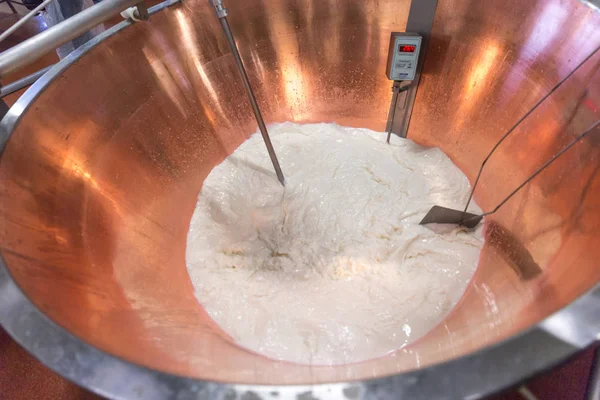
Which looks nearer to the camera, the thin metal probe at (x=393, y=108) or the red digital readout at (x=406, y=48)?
the red digital readout at (x=406, y=48)

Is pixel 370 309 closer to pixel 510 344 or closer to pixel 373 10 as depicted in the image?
pixel 510 344

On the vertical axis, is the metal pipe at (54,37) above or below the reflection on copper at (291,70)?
above

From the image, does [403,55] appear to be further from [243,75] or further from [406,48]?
[243,75]

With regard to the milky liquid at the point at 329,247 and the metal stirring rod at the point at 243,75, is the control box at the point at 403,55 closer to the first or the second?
the milky liquid at the point at 329,247

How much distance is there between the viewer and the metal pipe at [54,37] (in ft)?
2.63

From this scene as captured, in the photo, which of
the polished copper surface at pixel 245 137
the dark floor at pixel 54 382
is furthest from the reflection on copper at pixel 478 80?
the dark floor at pixel 54 382

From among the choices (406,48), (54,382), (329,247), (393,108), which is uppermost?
(406,48)

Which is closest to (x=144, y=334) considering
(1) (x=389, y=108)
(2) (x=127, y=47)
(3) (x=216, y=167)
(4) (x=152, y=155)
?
(4) (x=152, y=155)

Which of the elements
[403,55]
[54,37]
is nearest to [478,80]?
[403,55]

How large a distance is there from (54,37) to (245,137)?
2.48 ft

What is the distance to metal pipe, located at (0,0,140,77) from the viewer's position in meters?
0.80

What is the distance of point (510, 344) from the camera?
48 centimetres

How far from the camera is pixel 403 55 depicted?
1.30 m

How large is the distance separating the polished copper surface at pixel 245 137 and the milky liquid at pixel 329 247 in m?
0.06
